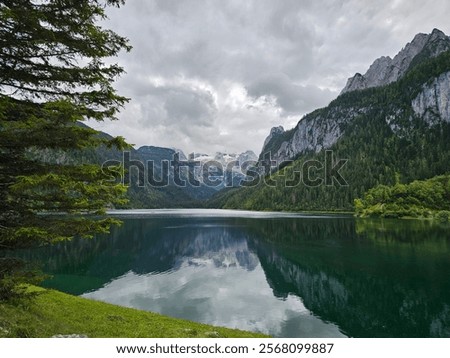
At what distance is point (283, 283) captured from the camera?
138 ft

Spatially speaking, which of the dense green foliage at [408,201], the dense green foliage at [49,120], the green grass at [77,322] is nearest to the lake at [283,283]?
the green grass at [77,322]

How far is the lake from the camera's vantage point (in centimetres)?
2767

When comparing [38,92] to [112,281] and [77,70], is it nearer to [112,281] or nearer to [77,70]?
[77,70]

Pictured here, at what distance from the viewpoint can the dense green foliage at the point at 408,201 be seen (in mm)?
161725

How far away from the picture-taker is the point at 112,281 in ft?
138

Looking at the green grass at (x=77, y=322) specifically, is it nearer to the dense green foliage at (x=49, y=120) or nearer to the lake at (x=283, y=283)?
the dense green foliage at (x=49, y=120)

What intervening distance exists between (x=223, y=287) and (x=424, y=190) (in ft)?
570

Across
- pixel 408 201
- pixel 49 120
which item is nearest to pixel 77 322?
pixel 49 120

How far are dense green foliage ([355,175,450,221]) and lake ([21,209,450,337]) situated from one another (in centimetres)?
10091

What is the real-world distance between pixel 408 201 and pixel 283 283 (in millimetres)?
159578

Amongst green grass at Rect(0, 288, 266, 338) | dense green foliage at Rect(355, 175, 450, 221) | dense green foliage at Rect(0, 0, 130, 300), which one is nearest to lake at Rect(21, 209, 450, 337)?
green grass at Rect(0, 288, 266, 338)

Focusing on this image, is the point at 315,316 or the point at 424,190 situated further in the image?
the point at 424,190
